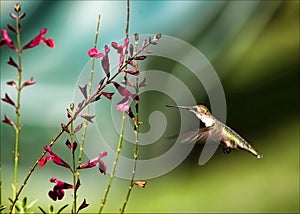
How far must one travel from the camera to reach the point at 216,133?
50.8 inches

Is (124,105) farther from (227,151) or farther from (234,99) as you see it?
(234,99)

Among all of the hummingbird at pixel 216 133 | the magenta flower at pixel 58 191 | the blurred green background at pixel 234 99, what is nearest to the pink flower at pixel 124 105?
the magenta flower at pixel 58 191

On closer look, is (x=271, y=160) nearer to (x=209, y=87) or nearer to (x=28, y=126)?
(x=209, y=87)

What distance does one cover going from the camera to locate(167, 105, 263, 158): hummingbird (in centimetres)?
123

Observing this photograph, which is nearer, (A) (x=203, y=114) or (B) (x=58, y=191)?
(B) (x=58, y=191)

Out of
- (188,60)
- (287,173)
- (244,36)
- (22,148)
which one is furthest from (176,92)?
(22,148)

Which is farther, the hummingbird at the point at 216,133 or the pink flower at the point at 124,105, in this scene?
the hummingbird at the point at 216,133

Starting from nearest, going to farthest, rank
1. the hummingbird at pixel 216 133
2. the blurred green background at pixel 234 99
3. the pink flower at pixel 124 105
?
the pink flower at pixel 124 105 < the hummingbird at pixel 216 133 < the blurred green background at pixel 234 99

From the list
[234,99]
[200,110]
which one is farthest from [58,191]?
[234,99]

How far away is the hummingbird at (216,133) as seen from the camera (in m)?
1.23

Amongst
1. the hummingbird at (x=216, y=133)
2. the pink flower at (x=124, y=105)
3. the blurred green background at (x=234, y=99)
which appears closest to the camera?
the pink flower at (x=124, y=105)

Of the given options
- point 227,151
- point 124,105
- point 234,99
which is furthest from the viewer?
point 234,99

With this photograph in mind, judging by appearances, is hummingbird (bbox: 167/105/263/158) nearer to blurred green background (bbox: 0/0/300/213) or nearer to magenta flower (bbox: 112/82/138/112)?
magenta flower (bbox: 112/82/138/112)

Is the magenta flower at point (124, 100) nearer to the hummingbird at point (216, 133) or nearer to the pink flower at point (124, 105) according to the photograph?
the pink flower at point (124, 105)
